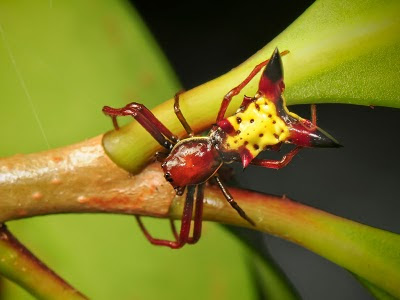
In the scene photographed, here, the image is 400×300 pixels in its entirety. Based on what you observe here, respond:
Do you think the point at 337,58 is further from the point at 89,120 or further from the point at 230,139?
the point at 89,120

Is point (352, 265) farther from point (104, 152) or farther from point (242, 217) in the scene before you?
point (104, 152)

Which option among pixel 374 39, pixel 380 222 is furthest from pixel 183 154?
pixel 380 222

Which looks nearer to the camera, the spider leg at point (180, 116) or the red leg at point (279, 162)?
the spider leg at point (180, 116)

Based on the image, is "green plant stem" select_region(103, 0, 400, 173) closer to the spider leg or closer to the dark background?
the spider leg

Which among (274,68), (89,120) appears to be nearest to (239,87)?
(274,68)

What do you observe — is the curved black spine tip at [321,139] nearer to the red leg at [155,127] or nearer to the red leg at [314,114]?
the red leg at [314,114]

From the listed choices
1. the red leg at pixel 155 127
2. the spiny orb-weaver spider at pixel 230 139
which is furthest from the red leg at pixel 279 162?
the red leg at pixel 155 127

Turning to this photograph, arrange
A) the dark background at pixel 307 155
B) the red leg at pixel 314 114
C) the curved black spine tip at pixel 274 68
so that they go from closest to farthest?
the curved black spine tip at pixel 274 68, the red leg at pixel 314 114, the dark background at pixel 307 155

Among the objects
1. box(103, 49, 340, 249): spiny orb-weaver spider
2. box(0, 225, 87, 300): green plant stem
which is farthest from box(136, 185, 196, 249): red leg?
box(0, 225, 87, 300): green plant stem
